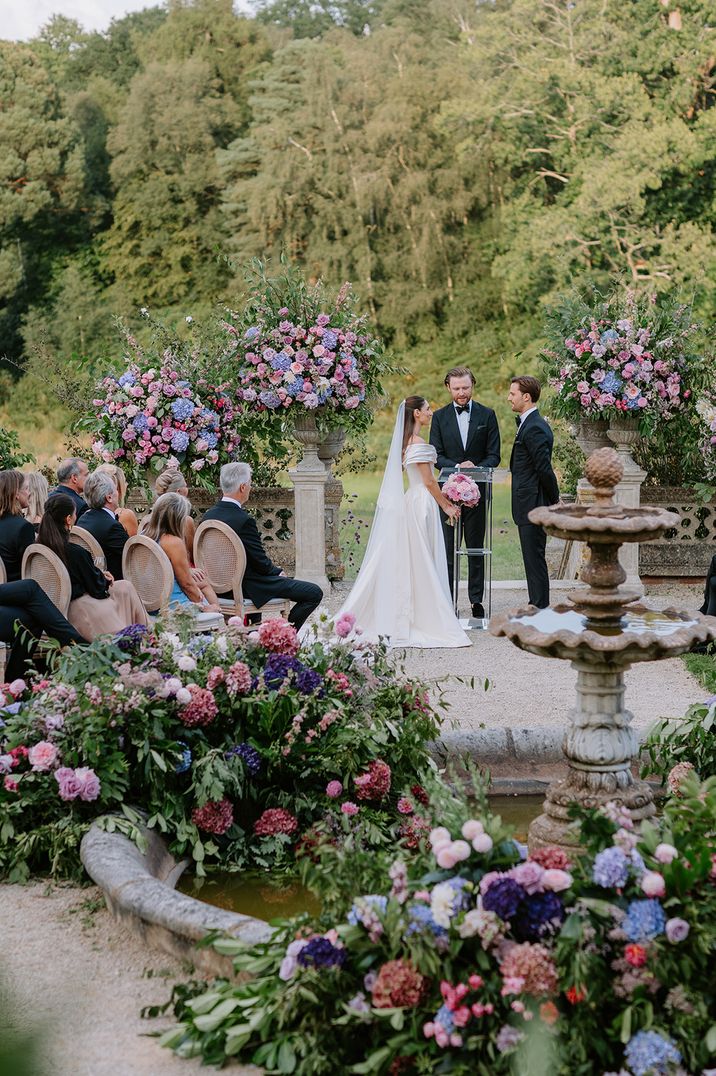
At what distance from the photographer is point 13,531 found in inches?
301

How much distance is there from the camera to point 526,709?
706 cm

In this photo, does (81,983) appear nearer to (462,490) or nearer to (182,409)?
(462,490)

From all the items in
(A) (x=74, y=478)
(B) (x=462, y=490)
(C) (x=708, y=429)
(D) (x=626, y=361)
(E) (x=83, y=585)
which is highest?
(D) (x=626, y=361)

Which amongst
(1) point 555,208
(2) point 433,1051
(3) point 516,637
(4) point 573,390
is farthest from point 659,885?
(1) point 555,208

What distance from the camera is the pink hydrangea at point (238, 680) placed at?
4.99 m

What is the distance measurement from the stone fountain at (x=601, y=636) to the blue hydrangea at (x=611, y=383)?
5.91 metres

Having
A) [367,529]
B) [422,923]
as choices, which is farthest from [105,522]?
[367,529]

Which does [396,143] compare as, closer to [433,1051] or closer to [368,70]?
[368,70]

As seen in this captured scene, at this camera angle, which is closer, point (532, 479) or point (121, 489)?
point (121, 489)

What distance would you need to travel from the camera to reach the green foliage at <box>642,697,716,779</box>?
518cm

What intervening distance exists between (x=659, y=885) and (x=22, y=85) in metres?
31.1

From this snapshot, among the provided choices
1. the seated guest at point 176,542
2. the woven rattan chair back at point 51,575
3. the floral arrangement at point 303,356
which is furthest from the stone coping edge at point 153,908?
the floral arrangement at point 303,356

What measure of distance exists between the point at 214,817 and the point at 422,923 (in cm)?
185

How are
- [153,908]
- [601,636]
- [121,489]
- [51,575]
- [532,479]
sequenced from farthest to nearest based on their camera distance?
[532,479]
[121,489]
[51,575]
[601,636]
[153,908]
